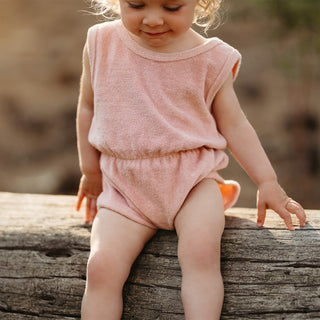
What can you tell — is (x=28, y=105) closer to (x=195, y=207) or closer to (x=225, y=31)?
(x=225, y=31)

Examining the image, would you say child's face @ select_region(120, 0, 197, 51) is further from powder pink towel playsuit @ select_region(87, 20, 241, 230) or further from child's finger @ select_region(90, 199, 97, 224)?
child's finger @ select_region(90, 199, 97, 224)

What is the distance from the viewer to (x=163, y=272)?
5.16ft

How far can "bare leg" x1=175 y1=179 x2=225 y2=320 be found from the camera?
4.67 ft

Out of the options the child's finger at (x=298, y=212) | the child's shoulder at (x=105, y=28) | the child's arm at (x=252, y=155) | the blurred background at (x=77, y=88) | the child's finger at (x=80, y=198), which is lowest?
the blurred background at (x=77, y=88)

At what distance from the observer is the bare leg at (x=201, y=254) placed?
1.42 m

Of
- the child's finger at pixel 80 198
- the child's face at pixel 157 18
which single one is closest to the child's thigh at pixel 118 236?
the child's finger at pixel 80 198

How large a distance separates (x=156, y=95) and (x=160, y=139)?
0.50 ft

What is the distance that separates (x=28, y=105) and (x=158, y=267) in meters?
4.70

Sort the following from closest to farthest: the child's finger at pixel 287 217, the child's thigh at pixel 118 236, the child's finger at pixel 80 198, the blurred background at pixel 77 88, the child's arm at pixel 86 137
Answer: the child's thigh at pixel 118 236 < the child's finger at pixel 287 217 < the child's arm at pixel 86 137 < the child's finger at pixel 80 198 < the blurred background at pixel 77 88

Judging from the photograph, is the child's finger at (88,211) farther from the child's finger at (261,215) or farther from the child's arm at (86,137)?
the child's finger at (261,215)

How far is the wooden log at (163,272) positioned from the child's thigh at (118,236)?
2.4 inches

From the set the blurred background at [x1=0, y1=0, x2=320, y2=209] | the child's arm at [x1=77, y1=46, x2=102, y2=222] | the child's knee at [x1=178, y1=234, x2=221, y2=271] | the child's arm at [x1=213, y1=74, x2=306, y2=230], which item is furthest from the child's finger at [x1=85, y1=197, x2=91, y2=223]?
the blurred background at [x1=0, y1=0, x2=320, y2=209]

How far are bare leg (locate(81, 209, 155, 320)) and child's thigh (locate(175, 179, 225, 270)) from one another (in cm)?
17

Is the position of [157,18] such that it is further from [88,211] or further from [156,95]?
[88,211]
